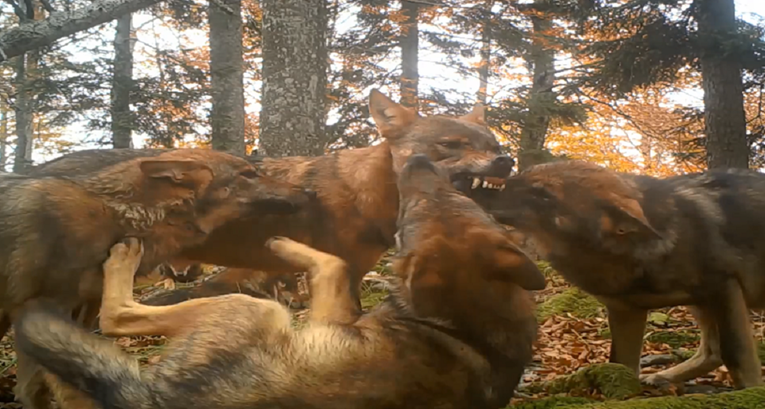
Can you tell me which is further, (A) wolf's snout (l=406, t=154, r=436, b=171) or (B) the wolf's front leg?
(A) wolf's snout (l=406, t=154, r=436, b=171)

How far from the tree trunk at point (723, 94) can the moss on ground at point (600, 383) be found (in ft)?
22.3

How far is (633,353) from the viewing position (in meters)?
5.32

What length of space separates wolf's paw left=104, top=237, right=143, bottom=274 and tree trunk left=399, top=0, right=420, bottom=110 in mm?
13502

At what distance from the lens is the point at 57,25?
7277mm

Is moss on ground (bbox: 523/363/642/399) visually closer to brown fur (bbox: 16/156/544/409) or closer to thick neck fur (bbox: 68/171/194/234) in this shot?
brown fur (bbox: 16/156/544/409)

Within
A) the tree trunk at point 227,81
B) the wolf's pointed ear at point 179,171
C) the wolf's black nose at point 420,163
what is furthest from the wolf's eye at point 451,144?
the tree trunk at point 227,81

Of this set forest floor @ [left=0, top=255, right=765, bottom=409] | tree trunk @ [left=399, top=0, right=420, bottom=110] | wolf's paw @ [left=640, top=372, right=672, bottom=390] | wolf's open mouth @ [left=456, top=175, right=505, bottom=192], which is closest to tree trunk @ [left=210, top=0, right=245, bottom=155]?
forest floor @ [left=0, top=255, right=765, bottom=409]

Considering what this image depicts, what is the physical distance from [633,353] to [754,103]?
9.85 m

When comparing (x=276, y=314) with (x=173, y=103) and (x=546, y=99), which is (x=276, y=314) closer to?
(x=173, y=103)

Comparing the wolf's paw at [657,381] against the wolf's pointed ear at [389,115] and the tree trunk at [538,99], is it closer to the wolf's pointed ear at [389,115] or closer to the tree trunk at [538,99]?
the wolf's pointed ear at [389,115]

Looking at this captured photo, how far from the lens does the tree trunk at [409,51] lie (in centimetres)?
1778

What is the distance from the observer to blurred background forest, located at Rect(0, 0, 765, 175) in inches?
308

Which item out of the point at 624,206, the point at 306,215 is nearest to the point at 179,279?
the point at 306,215

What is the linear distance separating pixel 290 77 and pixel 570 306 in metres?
4.78
